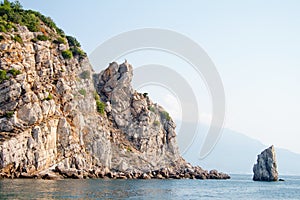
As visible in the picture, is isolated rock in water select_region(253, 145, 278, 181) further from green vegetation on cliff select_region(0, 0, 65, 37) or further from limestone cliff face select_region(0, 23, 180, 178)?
green vegetation on cliff select_region(0, 0, 65, 37)

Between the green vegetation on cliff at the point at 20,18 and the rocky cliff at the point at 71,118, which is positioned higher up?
the green vegetation on cliff at the point at 20,18

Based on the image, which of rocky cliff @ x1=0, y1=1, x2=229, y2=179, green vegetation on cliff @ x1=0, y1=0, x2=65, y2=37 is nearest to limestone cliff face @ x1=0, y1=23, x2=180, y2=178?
rocky cliff @ x1=0, y1=1, x2=229, y2=179

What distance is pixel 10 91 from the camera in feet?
239

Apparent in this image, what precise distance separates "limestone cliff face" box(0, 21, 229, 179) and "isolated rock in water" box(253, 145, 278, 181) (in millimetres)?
18511

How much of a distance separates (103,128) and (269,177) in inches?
2591

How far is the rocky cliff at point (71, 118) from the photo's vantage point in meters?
72.2

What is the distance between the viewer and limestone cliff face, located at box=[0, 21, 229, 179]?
237 ft

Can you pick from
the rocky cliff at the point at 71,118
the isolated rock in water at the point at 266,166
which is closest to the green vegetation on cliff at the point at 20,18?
the rocky cliff at the point at 71,118

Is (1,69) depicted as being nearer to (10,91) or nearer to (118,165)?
(10,91)

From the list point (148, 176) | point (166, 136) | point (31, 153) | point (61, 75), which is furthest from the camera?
point (166, 136)

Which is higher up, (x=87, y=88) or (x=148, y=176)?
(x=87, y=88)

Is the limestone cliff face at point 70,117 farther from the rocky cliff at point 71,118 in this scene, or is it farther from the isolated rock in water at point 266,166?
the isolated rock in water at point 266,166

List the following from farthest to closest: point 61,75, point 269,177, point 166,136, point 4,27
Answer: point 269,177 → point 166,136 → point 61,75 → point 4,27

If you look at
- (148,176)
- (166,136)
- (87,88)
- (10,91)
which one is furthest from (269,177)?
(10,91)
